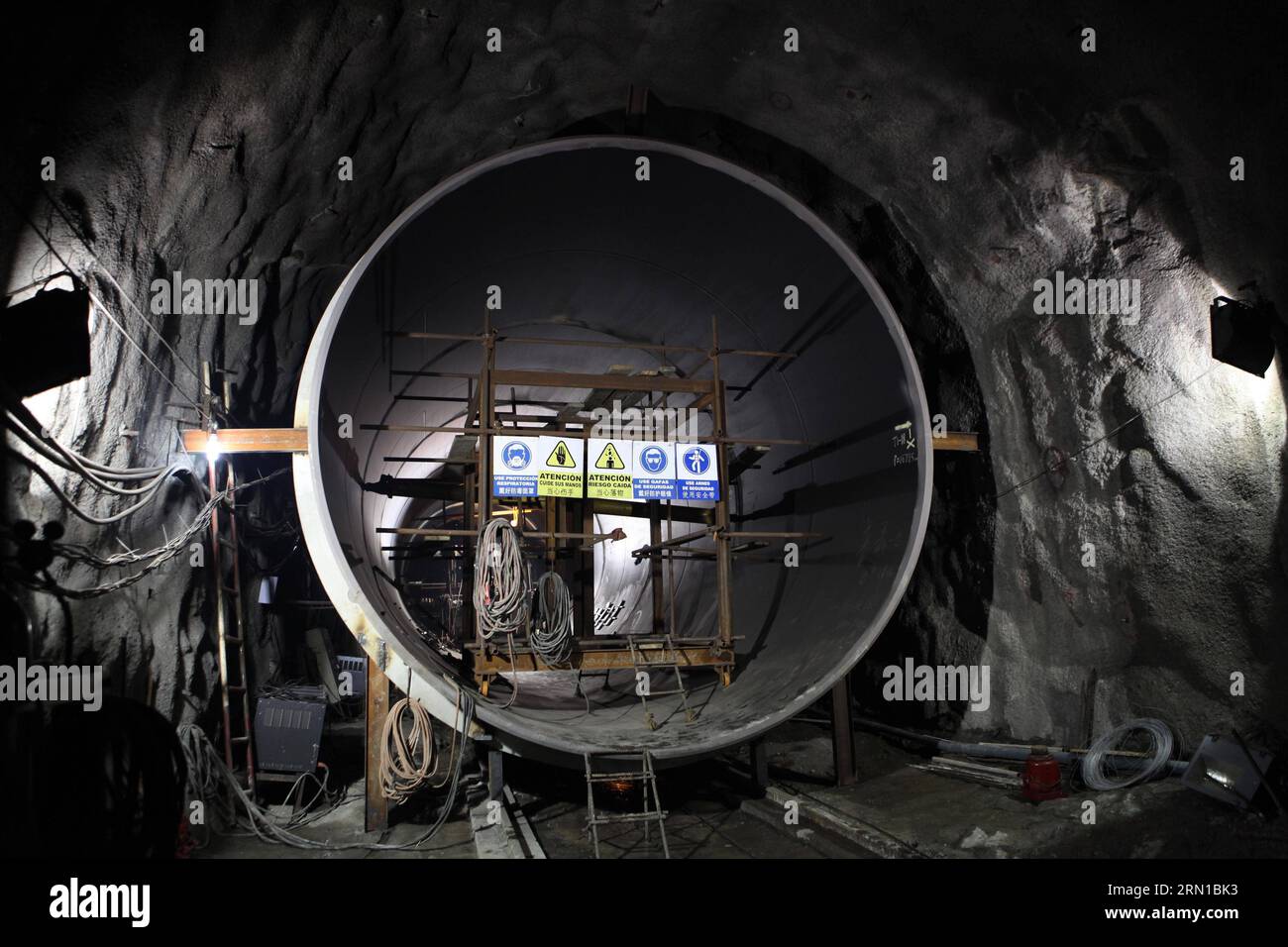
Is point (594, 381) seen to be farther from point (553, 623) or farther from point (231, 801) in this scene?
point (231, 801)

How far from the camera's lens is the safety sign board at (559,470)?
20.1 ft

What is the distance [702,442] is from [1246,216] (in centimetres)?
345

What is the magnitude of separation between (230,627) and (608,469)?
3.43 m

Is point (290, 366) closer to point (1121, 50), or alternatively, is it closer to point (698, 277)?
point (698, 277)

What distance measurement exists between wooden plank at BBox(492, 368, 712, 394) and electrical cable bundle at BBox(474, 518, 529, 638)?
42.4 inches

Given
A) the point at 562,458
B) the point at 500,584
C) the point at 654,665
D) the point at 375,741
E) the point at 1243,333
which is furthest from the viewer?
the point at 562,458

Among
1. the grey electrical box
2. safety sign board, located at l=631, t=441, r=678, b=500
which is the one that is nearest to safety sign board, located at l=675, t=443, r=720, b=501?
safety sign board, located at l=631, t=441, r=678, b=500

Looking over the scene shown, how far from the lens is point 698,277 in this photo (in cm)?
699

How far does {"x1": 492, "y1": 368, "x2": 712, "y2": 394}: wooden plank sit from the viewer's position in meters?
6.17

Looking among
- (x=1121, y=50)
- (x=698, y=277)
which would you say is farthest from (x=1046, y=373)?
(x=698, y=277)

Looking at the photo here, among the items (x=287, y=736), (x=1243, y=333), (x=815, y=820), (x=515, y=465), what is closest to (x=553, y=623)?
(x=515, y=465)

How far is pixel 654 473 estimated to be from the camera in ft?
20.8

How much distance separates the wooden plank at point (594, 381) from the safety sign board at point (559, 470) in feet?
1.24

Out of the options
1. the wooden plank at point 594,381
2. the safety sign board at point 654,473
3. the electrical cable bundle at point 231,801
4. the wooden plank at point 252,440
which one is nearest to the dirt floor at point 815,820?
the electrical cable bundle at point 231,801
